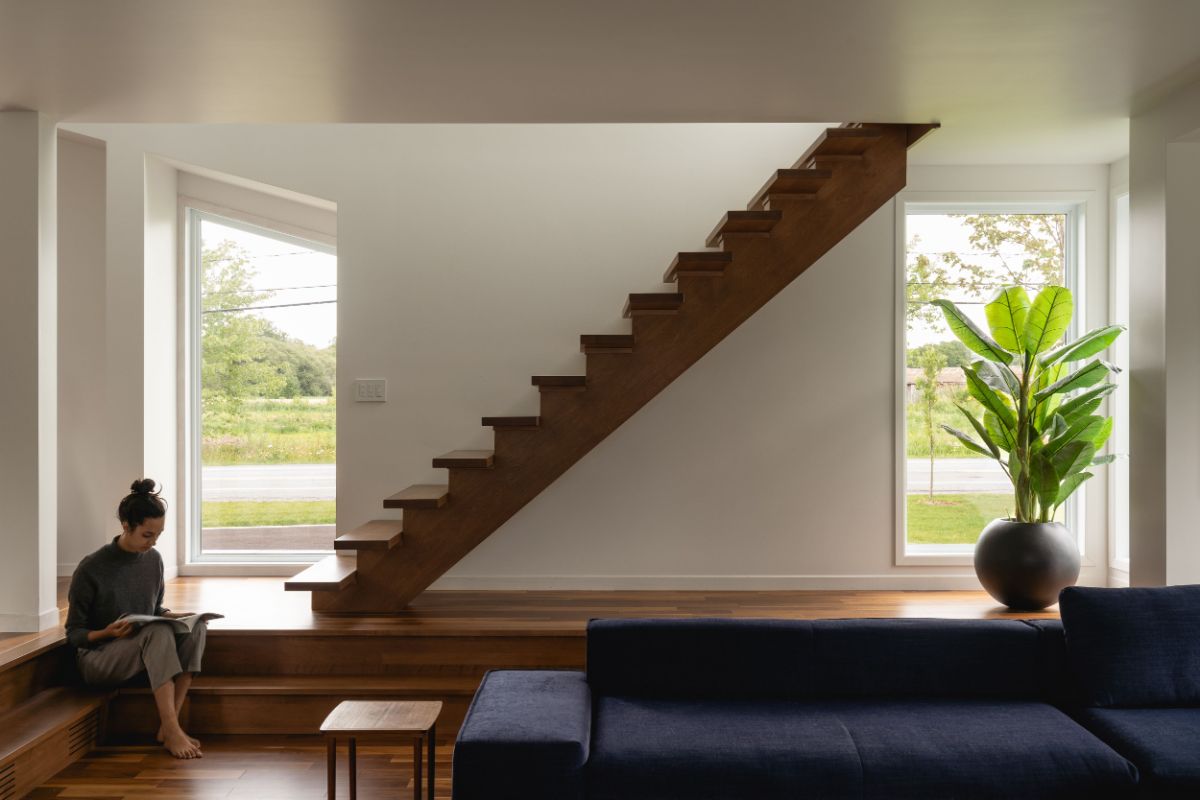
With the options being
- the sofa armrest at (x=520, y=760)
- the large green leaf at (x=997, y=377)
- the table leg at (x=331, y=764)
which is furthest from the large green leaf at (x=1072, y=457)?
the table leg at (x=331, y=764)

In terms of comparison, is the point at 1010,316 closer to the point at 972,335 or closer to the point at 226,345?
the point at 972,335

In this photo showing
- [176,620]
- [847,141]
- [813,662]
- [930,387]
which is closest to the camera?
[813,662]

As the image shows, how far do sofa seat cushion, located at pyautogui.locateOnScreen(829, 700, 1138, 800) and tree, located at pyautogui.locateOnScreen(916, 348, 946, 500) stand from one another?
10.0 ft

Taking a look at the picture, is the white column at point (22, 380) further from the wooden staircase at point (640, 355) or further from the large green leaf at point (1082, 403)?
the large green leaf at point (1082, 403)

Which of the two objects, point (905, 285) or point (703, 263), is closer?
point (703, 263)

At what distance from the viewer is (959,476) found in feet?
19.9

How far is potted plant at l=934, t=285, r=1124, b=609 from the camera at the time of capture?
5090 mm

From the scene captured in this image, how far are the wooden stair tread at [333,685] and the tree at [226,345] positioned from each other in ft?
Answer: 7.80

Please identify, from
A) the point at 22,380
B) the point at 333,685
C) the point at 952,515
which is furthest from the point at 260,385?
the point at 952,515

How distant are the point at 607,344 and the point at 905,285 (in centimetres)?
211

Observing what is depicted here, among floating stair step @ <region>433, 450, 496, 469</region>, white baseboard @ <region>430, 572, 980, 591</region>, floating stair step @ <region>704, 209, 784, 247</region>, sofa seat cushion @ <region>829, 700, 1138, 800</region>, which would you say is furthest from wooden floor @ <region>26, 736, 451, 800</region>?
floating stair step @ <region>704, 209, 784, 247</region>

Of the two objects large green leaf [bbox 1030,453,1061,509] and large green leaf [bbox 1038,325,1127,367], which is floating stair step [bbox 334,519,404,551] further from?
large green leaf [bbox 1038,325,1127,367]

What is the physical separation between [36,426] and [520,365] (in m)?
2.60

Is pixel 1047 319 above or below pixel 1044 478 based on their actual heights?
above
